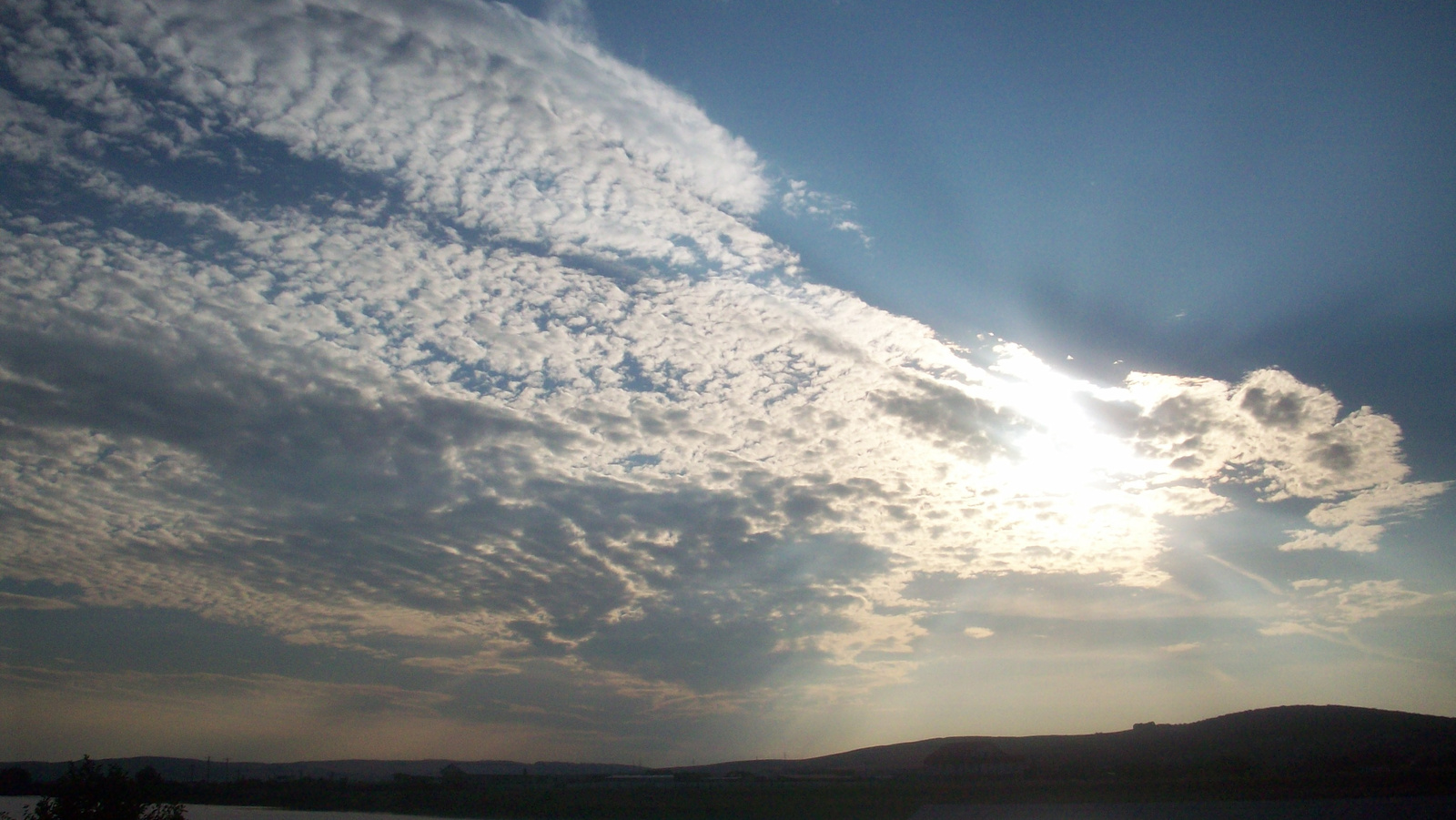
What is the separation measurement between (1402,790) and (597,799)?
6609cm

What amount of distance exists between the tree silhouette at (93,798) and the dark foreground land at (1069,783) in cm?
4238

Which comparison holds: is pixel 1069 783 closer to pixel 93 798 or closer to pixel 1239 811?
pixel 1239 811

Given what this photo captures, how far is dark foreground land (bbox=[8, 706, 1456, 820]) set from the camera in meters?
58.6

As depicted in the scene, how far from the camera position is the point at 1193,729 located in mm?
130125

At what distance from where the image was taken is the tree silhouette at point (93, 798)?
23172 millimetres

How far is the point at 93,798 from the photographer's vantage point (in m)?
23.9

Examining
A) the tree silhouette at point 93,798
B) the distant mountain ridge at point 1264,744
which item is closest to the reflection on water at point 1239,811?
the distant mountain ridge at point 1264,744

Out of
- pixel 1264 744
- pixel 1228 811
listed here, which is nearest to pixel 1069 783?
pixel 1228 811

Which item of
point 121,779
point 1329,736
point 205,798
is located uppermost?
point 121,779

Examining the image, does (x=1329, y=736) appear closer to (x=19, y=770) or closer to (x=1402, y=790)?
(x=1402, y=790)

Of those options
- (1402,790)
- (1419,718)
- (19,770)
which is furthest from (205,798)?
(1419,718)

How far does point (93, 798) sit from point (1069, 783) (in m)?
68.9

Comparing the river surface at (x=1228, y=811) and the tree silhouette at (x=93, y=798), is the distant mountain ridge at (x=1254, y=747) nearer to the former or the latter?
the river surface at (x=1228, y=811)

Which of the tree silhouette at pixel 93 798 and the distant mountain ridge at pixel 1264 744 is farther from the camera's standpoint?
the distant mountain ridge at pixel 1264 744
